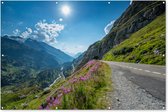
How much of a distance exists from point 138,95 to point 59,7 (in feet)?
21.0

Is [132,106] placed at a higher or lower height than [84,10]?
lower

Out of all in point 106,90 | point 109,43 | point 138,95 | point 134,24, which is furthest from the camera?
point 109,43

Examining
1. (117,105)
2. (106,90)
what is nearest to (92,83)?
(106,90)

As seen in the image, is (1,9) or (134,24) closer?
(1,9)

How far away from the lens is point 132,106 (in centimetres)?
879

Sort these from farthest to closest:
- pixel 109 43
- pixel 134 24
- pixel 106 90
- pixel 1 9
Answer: pixel 109 43 → pixel 134 24 → pixel 106 90 → pixel 1 9

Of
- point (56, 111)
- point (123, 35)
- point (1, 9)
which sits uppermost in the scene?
point (123, 35)

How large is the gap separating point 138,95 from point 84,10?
551cm

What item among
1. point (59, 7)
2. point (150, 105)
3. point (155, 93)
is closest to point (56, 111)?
point (150, 105)

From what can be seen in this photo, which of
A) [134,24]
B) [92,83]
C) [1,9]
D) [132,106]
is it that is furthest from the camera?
[134,24]

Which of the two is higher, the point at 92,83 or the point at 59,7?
the point at 59,7

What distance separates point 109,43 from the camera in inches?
7825

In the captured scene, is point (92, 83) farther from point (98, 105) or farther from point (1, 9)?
point (1, 9)

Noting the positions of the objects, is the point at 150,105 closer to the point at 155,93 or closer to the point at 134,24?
the point at 155,93
